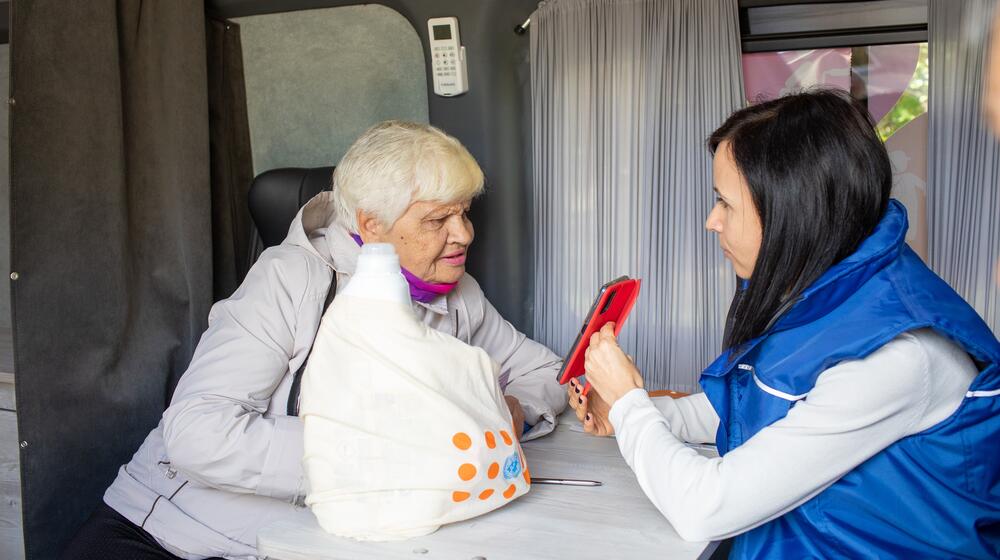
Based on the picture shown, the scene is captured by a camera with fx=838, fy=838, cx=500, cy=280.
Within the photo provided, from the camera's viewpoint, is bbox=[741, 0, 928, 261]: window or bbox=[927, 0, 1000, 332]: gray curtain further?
bbox=[741, 0, 928, 261]: window

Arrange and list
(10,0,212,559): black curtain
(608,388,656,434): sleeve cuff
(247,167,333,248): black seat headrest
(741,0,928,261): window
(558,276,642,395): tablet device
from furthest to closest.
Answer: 1. (247,167,333,248): black seat headrest
2. (741,0,928,261): window
3. (10,0,212,559): black curtain
4. (558,276,642,395): tablet device
5. (608,388,656,434): sleeve cuff

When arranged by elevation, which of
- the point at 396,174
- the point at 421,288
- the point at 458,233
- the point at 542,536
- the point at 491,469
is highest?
the point at 396,174

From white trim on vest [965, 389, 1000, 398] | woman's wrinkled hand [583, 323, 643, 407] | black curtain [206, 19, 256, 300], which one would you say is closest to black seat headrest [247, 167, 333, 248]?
black curtain [206, 19, 256, 300]

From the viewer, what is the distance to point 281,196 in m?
2.22

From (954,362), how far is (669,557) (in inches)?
18.2

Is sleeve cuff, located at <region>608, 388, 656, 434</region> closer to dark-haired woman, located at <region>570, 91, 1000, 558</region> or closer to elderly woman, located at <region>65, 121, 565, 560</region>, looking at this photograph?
dark-haired woman, located at <region>570, 91, 1000, 558</region>

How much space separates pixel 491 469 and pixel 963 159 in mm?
1459

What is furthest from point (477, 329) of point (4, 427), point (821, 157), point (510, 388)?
point (4, 427)

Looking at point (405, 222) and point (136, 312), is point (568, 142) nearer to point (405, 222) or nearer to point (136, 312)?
→ point (405, 222)

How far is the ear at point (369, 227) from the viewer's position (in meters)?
1.75

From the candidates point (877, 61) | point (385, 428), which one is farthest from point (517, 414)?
point (877, 61)

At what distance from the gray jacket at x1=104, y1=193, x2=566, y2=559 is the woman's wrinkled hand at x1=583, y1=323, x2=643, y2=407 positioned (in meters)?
0.33

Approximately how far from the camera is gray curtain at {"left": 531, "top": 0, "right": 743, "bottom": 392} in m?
2.17

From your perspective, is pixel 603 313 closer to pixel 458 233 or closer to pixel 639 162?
pixel 458 233
